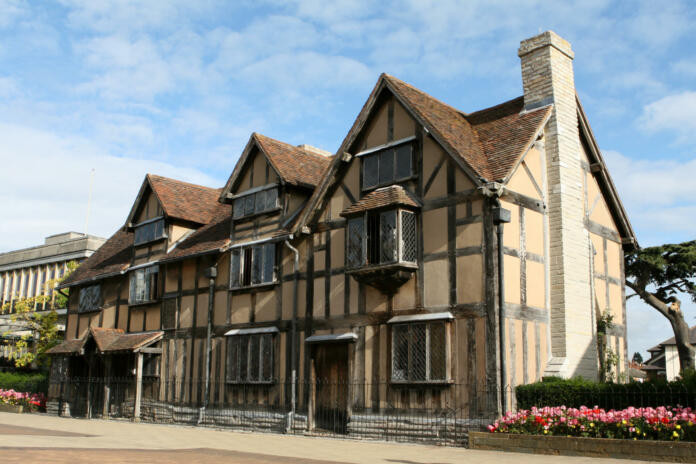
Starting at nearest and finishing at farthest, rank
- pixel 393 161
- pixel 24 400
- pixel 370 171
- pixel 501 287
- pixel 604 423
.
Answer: pixel 604 423
pixel 501 287
pixel 393 161
pixel 370 171
pixel 24 400

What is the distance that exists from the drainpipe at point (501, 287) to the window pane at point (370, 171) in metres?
4.13

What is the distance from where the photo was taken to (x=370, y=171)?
20453 mm

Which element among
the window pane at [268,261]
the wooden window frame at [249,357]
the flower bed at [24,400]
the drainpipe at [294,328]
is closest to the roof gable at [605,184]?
the drainpipe at [294,328]

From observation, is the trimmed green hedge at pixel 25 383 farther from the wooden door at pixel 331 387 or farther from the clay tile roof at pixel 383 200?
the clay tile roof at pixel 383 200

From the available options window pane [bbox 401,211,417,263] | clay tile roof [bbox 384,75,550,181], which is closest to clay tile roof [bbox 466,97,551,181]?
clay tile roof [bbox 384,75,550,181]

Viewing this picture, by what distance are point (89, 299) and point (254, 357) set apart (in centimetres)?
1113

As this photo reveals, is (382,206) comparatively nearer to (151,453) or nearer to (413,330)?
(413,330)

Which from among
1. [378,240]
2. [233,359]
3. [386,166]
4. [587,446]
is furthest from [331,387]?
[587,446]

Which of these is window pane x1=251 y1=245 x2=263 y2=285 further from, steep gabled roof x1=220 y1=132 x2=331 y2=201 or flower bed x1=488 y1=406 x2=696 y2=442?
flower bed x1=488 y1=406 x2=696 y2=442

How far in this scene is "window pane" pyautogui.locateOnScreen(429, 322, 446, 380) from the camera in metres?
17.4

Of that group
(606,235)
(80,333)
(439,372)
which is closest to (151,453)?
(439,372)

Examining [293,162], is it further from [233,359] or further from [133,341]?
[133,341]

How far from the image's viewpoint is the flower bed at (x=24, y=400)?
3058 cm

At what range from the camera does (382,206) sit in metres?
18.7
